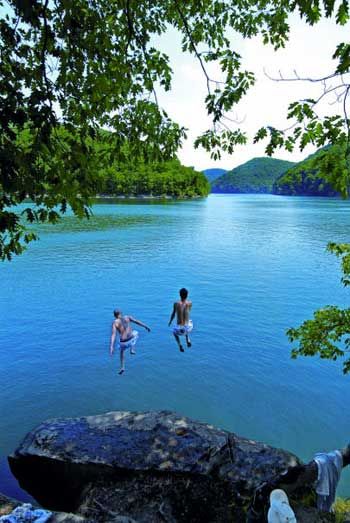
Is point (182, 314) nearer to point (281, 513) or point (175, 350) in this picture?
point (175, 350)

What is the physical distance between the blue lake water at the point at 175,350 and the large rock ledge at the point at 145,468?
1331 millimetres

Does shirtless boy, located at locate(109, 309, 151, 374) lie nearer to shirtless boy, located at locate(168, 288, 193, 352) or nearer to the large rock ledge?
shirtless boy, located at locate(168, 288, 193, 352)

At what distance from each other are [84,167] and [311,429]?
360 inches

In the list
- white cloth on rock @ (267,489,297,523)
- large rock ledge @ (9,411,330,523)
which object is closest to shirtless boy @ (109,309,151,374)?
large rock ledge @ (9,411,330,523)

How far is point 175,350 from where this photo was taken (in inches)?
537

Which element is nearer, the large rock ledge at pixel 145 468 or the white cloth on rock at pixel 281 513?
the white cloth on rock at pixel 281 513

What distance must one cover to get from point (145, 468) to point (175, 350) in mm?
7994

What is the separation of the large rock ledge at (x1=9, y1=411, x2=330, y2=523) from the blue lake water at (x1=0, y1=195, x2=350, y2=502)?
1.33 metres

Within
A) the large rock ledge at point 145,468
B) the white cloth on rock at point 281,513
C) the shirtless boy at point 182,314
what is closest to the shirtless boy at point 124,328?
the shirtless boy at point 182,314

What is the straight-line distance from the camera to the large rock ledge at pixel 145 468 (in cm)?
522

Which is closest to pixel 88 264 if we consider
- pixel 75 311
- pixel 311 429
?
pixel 75 311

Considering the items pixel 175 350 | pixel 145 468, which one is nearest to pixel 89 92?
pixel 145 468

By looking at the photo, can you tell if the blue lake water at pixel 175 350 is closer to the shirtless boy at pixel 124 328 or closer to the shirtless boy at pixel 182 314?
the shirtless boy at pixel 124 328

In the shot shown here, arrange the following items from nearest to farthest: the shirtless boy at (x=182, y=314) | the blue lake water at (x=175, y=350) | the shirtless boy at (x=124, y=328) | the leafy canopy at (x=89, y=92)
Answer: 1. the leafy canopy at (x=89, y=92)
2. the blue lake water at (x=175, y=350)
3. the shirtless boy at (x=124, y=328)
4. the shirtless boy at (x=182, y=314)
